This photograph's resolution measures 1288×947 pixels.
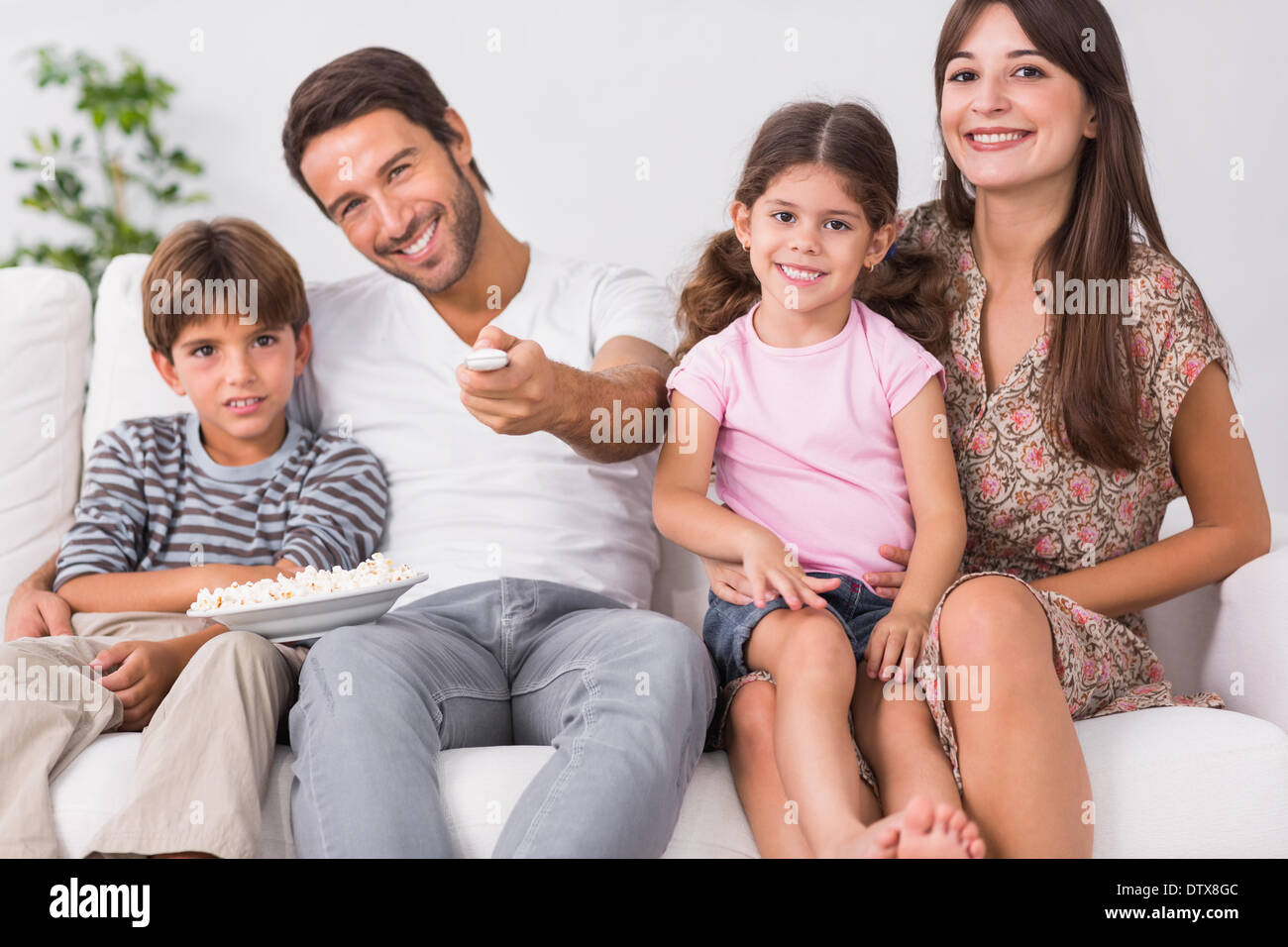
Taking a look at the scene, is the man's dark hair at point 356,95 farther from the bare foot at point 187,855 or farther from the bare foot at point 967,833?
the bare foot at point 967,833

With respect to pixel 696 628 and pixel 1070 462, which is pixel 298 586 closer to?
pixel 696 628

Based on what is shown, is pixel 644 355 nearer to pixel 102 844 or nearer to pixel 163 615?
pixel 163 615

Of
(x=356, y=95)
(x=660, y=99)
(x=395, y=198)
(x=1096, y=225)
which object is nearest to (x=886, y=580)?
(x=1096, y=225)

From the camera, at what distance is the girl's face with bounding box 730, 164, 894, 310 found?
1.47 metres

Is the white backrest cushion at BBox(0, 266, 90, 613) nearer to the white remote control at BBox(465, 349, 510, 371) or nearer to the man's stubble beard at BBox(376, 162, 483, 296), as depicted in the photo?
the man's stubble beard at BBox(376, 162, 483, 296)

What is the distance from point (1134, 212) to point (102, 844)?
146 cm

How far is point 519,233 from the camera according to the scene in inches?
111

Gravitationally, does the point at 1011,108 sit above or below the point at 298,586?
above

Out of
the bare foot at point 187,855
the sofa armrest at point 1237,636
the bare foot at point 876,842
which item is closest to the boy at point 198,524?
the bare foot at point 187,855

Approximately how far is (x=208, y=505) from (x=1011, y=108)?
4.12 feet

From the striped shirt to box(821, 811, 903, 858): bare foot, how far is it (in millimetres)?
856

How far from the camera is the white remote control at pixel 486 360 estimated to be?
1334 millimetres

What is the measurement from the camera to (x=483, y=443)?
1768 millimetres
